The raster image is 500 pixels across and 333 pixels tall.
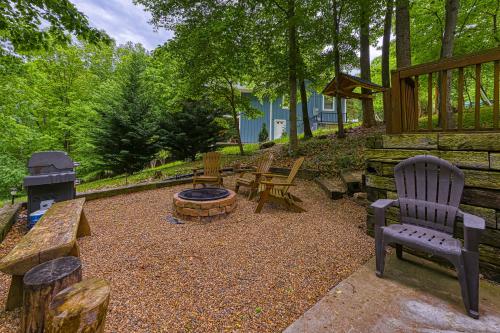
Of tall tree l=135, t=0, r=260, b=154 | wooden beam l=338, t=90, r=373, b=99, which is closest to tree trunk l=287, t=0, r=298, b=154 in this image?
tall tree l=135, t=0, r=260, b=154

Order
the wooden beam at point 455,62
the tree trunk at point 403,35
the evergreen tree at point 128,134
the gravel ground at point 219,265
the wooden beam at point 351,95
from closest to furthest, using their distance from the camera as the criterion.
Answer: the gravel ground at point 219,265 < the wooden beam at point 455,62 < the tree trunk at point 403,35 < the wooden beam at point 351,95 < the evergreen tree at point 128,134

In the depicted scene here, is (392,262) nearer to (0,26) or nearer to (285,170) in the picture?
(285,170)

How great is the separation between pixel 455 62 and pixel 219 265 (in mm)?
2974

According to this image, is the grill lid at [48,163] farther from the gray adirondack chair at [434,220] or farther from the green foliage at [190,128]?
the green foliage at [190,128]

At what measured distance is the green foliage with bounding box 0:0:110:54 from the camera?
14.8ft

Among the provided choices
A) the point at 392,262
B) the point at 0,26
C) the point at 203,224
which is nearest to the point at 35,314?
the point at 203,224

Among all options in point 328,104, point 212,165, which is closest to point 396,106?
point 212,165

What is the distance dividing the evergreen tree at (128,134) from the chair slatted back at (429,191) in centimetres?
903

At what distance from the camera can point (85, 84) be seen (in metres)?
14.1

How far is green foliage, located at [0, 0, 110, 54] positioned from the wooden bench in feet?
14.3

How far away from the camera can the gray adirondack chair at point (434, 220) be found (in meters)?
1.61

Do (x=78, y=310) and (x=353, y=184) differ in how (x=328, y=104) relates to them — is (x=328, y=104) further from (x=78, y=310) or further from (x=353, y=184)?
(x=78, y=310)

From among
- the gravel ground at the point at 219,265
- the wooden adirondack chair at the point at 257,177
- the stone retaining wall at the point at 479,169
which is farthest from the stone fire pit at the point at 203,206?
the stone retaining wall at the point at 479,169

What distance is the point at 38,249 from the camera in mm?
1745
